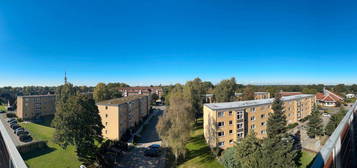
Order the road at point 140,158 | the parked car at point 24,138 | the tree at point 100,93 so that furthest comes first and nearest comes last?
the tree at point 100,93 → the parked car at point 24,138 → the road at point 140,158

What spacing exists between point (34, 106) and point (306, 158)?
5384 centimetres

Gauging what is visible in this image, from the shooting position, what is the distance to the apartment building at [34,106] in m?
37.4

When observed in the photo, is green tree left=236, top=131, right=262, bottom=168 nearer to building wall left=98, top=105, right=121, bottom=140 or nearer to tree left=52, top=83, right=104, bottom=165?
tree left=52, top=83, right=104, bottom=165

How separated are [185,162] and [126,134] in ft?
35.6

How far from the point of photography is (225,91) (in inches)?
1410

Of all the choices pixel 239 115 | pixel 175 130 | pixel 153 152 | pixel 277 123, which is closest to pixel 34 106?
pixel 153 152

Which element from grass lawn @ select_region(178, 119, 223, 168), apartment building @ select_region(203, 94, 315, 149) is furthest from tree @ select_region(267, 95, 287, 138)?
grass lawn @ select_region(178, 119, 223, 168)

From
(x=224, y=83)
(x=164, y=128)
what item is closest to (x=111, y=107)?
(x=164, y=128)

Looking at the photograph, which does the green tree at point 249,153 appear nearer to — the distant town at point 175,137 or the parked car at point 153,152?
the distant town at point 175,137

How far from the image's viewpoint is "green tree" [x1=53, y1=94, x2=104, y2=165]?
46.1 ft

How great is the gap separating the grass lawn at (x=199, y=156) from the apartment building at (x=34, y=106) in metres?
40.1

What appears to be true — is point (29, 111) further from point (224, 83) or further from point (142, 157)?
point (224, 83)

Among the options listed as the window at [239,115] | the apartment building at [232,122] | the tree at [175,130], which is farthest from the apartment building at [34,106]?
the window at [239,115]

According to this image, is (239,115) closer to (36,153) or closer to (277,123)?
(277,123)
